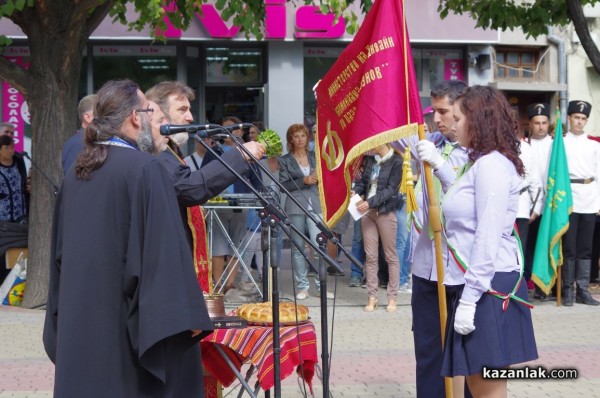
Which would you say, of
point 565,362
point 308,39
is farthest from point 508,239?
point 308,39

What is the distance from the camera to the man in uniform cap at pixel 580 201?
1128 cm

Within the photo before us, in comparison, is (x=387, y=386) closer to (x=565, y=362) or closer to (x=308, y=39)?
(x=565, y=362)

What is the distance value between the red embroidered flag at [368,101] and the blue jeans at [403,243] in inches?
230

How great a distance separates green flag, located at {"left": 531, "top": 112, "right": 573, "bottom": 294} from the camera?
435 inches

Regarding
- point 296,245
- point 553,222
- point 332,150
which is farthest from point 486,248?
point 553,222

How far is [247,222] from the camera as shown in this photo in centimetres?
1239

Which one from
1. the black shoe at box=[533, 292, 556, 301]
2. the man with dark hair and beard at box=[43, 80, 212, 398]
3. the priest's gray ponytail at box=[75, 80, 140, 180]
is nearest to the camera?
the man with dark hair and beard at box=[43, 80, 212, 398]

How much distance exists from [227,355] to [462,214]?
1.61 metres

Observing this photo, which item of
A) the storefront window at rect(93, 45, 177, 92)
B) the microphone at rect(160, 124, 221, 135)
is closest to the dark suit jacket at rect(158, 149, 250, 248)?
the microphone at rect(160, 124, 221, 135)

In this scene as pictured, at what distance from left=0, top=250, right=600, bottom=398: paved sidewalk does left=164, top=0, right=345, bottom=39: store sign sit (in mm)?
7494

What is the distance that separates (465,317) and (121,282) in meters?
1.64

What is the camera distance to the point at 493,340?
487cm

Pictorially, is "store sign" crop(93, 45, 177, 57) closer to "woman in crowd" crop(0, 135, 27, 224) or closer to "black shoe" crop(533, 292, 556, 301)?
"woman in crowd" crop(0, 135, 27, 224)

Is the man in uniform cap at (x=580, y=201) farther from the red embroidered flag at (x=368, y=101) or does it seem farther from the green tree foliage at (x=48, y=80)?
the red embroidered flag at (x=368, y=101)
